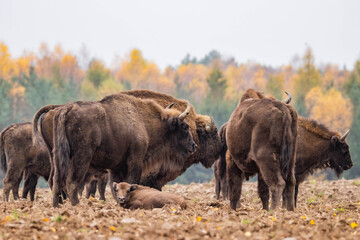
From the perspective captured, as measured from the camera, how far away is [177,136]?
13.6 metres

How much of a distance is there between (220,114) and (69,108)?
45.1 metres

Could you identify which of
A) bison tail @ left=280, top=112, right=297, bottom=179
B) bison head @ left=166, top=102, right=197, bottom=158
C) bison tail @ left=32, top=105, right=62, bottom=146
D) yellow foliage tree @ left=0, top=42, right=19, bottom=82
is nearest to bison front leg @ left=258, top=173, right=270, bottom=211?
bison tail @ left=280, top=112, right=297, bottom=179

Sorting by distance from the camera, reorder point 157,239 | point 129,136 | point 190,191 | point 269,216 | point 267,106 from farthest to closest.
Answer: point 190,191, point 129,136, point 267,106, point 269,216, point 157,239

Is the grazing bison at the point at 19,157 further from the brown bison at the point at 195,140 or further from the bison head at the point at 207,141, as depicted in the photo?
the bison head at the point at 207,141

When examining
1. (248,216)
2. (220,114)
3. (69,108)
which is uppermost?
(69,108)

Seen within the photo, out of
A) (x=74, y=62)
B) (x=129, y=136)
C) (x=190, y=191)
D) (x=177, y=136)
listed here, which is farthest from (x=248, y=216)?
(x=74, y=62)

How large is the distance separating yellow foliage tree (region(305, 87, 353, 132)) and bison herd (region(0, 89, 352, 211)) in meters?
41.8

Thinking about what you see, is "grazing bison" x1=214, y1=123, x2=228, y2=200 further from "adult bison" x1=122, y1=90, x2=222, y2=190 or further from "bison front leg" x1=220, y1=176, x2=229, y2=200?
"adult bison" x1=122, y1=90, x2=222, y2=190

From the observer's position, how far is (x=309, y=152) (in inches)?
560

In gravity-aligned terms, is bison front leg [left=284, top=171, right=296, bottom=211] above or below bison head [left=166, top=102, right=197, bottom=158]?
below

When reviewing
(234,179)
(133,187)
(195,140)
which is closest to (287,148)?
Answer: (234,179)

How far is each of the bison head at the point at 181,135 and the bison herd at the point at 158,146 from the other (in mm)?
25

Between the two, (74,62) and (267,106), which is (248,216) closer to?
(267,106)

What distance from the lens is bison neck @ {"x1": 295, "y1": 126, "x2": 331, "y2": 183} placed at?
14.1 metres
